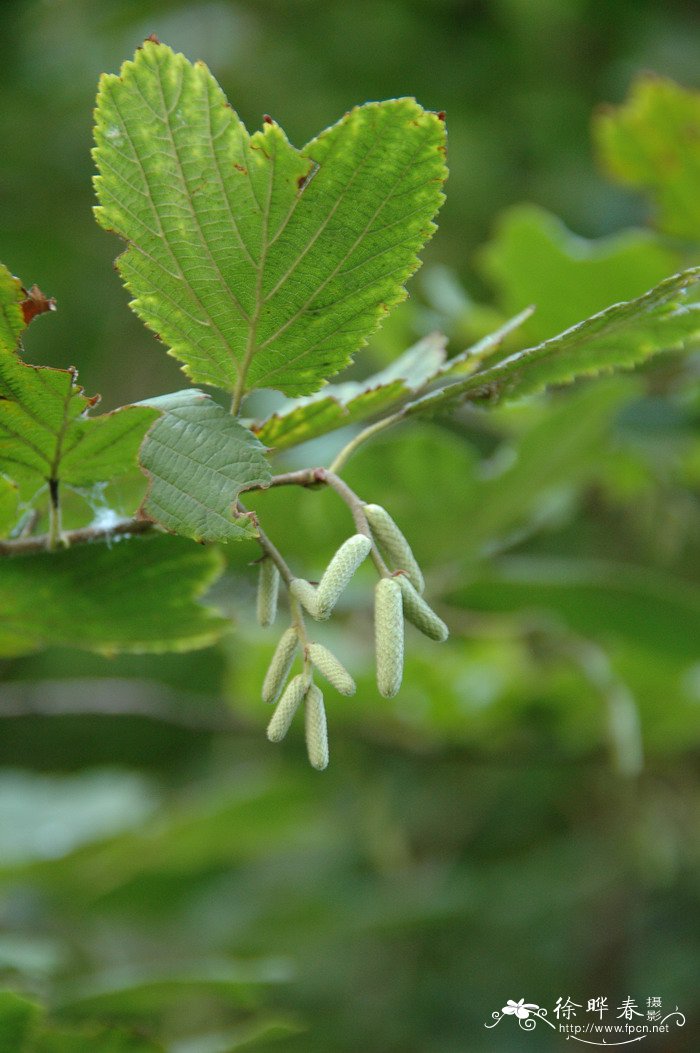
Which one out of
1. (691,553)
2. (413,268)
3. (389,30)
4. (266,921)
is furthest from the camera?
(389,30)

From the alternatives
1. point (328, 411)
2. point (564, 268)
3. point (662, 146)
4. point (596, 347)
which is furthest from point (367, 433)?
point (662, 146)

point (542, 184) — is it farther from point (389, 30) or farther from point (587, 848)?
point (587, 848)

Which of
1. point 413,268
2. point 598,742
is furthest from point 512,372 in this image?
point 598,742

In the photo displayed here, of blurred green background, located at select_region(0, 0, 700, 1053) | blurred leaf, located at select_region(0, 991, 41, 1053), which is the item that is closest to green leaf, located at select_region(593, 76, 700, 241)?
blurred green background, located at select_region(0, 0, 700, 1053)

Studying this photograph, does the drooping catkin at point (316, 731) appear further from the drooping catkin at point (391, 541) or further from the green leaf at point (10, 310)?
the green leaf at point (10, 310)

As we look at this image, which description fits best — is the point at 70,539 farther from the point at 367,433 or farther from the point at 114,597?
the point at 367,433

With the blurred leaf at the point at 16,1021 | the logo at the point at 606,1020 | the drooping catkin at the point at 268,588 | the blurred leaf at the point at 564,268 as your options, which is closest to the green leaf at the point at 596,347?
the drooping catkin at the point at 268,588

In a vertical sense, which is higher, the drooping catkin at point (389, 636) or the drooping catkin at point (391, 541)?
the drooping catkin at point (391, 541)
